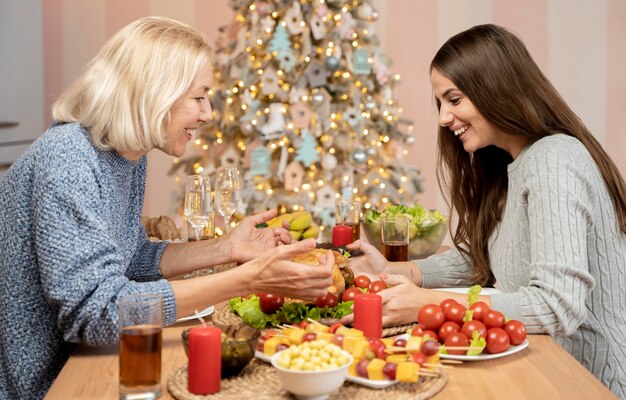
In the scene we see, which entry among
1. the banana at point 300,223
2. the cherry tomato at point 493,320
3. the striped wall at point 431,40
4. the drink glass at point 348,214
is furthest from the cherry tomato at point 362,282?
the striped wall at point 431,40

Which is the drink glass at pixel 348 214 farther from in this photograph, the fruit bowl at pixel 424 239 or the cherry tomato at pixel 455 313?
the cherry tomato at pixel 455 313

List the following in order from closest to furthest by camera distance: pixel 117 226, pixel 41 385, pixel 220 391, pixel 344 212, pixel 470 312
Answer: pixel 220 391 → pixel 470 312 → pixel 41 385 → pixel 117 226 → pixel 344 212

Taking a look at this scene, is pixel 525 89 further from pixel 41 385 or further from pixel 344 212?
pixel 41 385

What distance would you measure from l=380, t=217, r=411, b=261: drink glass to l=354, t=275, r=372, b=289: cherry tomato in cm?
65

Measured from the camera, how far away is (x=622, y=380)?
7.10 ft

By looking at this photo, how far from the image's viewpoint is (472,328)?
66.7 inches

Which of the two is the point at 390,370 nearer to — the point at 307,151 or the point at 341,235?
the point at 341,235

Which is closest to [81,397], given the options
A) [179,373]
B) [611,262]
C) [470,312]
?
[179,373]

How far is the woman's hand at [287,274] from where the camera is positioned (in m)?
1.82

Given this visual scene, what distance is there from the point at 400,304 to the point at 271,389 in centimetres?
52

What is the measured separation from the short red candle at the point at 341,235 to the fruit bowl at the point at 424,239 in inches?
11.5

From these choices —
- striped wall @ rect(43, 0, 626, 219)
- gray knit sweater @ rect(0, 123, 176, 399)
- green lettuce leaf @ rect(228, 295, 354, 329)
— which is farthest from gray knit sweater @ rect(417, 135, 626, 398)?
striped wall @ rect(43, 0, 626, 219)

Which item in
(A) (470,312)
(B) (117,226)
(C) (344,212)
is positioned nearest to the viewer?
(A) (470,312)

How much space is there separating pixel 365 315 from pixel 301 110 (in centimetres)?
345
